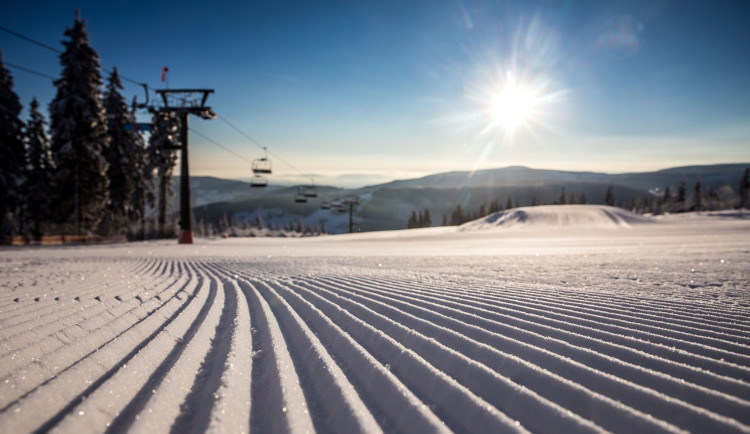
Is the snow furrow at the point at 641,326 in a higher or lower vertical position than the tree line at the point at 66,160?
lower

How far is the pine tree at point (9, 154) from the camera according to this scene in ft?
67.2

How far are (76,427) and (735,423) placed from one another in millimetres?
2567

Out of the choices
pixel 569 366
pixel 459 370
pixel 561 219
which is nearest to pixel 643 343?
pixel 569 366

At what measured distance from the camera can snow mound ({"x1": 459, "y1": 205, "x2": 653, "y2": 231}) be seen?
32094 mm

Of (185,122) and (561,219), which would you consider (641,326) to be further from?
(561,219)

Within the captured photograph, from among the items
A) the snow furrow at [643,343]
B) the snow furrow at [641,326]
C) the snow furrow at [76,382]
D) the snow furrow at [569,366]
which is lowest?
the snow furrow at [641,326]

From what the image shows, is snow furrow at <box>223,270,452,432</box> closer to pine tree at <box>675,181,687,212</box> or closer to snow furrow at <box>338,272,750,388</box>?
snow furrow at <box>338,272,750,388</box>

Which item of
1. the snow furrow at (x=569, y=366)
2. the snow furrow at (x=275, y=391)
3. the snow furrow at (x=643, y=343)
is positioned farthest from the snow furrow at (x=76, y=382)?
the snow furrow at (x=643, y=343)

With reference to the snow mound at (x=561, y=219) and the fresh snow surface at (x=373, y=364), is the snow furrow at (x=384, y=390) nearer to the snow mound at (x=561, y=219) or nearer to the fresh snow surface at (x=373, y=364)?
the fresh snow surface at (x=373, y=364)

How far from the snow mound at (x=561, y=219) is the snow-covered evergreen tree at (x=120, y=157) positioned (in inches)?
1144

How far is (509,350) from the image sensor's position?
87.6 inches

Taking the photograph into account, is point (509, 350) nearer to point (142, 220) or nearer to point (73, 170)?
point (73, 170)

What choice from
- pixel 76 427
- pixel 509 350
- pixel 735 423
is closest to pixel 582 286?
pixel 509 350

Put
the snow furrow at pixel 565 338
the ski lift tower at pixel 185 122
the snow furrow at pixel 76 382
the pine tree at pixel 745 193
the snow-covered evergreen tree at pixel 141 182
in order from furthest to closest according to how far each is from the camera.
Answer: the pine tree at pixel 745 193
the snow-covered evergreen tree at pixel 141 182
the ski lift tower at pixel 185 122
the snow furrow at pixel 565 338
the snow furrow at pixel 76 382
